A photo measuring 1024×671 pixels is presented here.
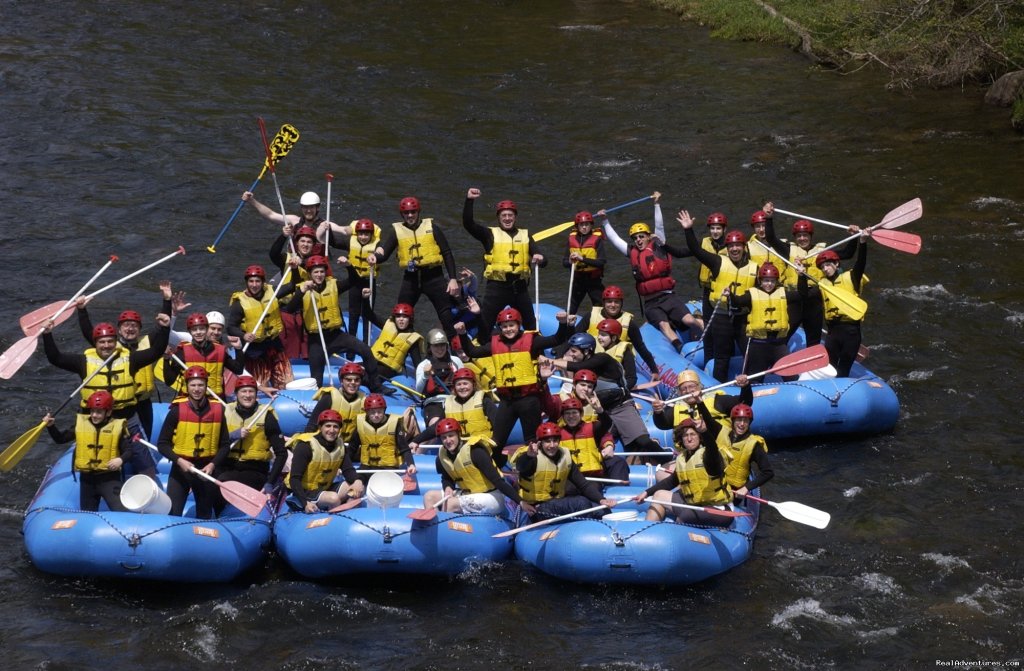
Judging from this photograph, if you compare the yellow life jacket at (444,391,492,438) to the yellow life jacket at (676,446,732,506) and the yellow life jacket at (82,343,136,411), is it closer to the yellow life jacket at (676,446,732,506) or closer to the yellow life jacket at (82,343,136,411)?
the yellow life jacket at (676,446,732,506)

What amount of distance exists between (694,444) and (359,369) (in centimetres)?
262

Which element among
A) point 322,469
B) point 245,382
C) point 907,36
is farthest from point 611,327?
point 907,36

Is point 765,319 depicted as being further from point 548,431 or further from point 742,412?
point 548,431

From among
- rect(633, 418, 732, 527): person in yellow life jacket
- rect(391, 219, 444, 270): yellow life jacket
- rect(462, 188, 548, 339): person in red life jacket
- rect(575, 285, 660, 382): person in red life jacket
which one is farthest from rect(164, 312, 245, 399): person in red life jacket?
rect(633, 418, 732, 527): person in yellow life jacket

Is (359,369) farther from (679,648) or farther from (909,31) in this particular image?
(909,31)

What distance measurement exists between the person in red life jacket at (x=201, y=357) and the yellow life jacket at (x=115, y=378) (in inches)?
27.3

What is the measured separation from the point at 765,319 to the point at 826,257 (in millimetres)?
950

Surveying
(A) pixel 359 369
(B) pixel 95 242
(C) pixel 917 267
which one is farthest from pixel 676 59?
(A) pixel 359 369

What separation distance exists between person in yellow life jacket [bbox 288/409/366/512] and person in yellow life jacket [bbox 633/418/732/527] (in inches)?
83.5

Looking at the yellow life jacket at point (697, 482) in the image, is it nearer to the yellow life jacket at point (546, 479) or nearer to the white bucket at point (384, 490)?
the yellow life jacket at point (546, 479)

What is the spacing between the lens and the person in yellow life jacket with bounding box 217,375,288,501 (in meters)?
10.5

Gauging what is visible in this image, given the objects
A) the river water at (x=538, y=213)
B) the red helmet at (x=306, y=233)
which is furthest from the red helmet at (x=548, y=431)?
the red helmet at (x=306, y=233)

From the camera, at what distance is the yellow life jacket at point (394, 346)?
497 inches

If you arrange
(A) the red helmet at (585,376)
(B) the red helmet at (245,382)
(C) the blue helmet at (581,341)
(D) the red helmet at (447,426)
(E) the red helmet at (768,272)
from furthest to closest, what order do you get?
(E) the red helmet at (768,272) < (C) the blue helmet at (581,341) < (A) the red helmet at (585,376) < (B) the red helmet at (245,382) < (D) the red helmet at (447,426)
